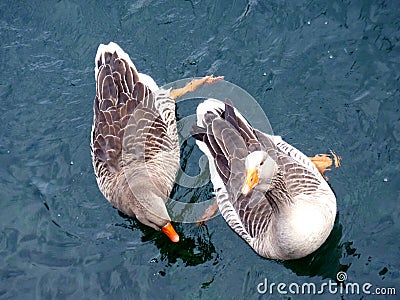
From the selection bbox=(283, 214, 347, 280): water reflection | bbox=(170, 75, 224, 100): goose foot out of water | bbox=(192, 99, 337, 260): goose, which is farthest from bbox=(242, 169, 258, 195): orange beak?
bbox=(170, 75, 224, 100): goose foot out of water

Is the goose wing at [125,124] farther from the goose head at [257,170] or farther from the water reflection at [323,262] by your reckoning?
the water reflection at [323,262]

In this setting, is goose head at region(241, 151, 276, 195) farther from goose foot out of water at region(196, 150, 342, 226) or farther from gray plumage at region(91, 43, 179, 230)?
goose foot out of water at region(196, 150, 342, 226)

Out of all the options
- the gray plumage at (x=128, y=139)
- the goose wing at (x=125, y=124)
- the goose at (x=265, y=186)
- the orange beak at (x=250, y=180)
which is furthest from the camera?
the goose wing at (x=125, y=124)

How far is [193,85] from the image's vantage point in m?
8.64

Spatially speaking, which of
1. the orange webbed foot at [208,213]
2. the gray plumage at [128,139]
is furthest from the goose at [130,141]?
the orange webbed foot at [208,213]

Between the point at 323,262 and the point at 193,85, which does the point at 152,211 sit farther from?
the point at 193,85

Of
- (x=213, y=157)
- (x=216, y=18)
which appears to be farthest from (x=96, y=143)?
(x=216, y=18)

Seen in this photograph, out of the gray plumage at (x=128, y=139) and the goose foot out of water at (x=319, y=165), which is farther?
the goose foot out of water at (x=319, y=165)

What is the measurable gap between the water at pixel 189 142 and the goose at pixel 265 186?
447 mm

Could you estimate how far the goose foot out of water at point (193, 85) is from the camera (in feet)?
28.2

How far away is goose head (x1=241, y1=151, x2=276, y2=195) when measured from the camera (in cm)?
595

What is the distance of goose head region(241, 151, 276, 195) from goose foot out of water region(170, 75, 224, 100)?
271cm

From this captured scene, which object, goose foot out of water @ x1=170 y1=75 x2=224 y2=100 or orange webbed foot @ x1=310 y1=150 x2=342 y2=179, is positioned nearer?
orange webbed foot @ x1=310 y1=150 x2=342 y2=179

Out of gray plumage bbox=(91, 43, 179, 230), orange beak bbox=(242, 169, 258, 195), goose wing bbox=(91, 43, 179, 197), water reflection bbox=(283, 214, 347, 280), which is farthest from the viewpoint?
goose wing bbox=(91, 43, 179, 197)
